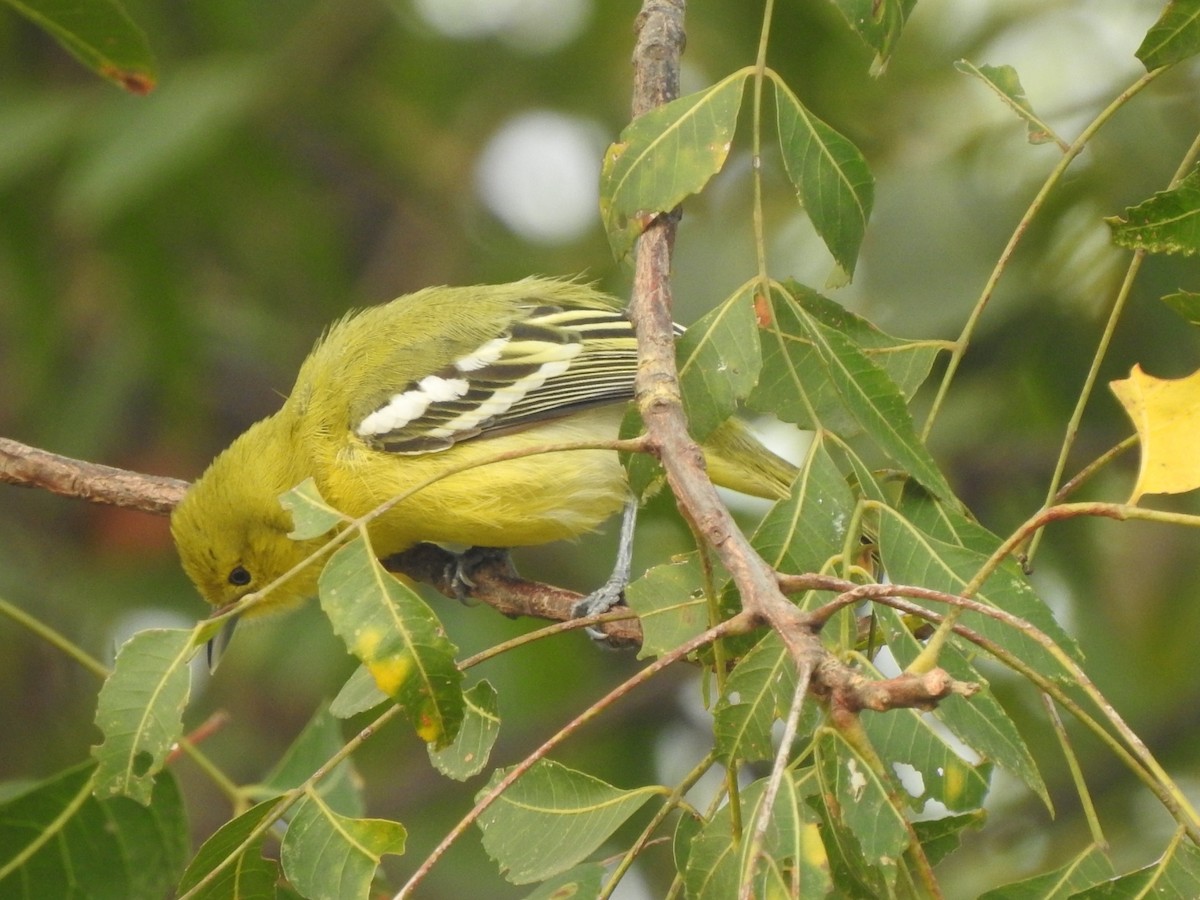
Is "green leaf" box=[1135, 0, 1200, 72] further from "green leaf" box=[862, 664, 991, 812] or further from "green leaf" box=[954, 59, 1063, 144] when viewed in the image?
"green leaf" box=[862, 664, 991, 812]

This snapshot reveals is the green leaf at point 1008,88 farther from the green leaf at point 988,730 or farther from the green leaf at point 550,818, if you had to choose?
the green leaf at point 550,818

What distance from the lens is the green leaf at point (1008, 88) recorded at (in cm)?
250

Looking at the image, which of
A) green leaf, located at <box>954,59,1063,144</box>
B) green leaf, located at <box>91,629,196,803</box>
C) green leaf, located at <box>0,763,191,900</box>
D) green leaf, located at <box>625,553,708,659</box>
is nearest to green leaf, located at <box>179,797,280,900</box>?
green leaf, located at <box>91,629,196,803</box>

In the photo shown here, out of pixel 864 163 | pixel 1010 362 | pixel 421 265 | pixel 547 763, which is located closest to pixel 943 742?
pixel 547 763

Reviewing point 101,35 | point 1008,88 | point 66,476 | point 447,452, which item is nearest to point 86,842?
point 66,476

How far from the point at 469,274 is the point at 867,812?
518 centimetres

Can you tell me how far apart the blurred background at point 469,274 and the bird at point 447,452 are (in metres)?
0.40

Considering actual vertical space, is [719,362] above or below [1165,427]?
above

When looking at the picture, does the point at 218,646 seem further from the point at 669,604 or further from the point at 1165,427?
the point at 1165,427

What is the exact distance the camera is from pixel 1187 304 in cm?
204

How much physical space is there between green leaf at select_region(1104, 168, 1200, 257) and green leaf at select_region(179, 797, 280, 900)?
1479 mm

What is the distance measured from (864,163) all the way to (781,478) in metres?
1.54

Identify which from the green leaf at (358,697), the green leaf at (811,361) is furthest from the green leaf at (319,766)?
the green leaf at (811,361)

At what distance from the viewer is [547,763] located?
7.06 feet
